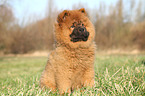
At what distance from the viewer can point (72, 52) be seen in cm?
268

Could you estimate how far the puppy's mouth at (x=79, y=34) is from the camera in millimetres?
2569

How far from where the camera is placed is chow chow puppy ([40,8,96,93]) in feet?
8.63

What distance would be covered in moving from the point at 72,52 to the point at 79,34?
370 mm

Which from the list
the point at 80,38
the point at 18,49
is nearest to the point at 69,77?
the point at 80,38

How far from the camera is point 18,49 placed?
78.4 feet

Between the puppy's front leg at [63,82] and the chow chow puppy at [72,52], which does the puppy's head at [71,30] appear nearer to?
the chow chow puppy at [72,52]

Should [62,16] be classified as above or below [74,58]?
above

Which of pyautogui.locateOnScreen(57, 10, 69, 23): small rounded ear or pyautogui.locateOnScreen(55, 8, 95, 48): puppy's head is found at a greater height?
pyautogui.locateOnScreen(57, 10, 69, 23): small rounded ear

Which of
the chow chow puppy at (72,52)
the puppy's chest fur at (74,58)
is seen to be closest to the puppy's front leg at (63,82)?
the chow chow puppy at (72,52)

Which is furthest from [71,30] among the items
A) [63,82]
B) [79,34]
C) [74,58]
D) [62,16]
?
[63,82]

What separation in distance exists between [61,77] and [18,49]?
2308 centimetres

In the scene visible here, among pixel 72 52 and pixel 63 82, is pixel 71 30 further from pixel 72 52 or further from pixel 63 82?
pixel 63 82

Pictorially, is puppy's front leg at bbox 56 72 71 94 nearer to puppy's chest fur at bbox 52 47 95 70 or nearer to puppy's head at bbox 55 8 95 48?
puppy's chest fur at bbox 52 47 95 70

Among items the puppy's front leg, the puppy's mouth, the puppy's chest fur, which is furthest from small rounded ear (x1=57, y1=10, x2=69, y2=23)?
the puppy's front leg
